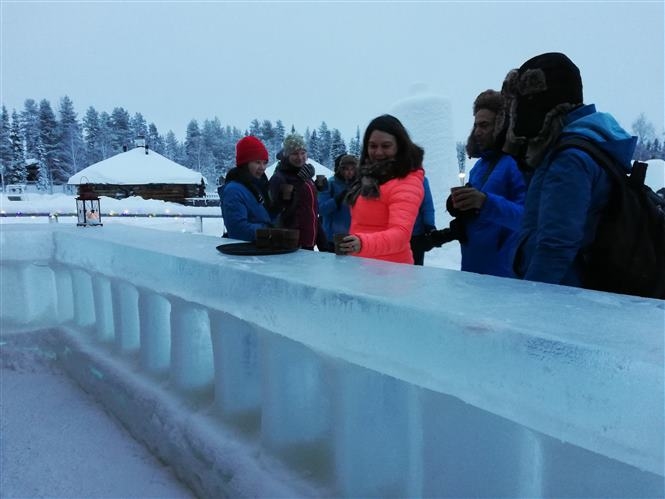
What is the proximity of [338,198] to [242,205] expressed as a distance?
1900 millimetres

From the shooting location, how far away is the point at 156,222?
16.8 metres

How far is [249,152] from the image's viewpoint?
3928mm

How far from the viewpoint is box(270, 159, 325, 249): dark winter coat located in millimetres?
4695

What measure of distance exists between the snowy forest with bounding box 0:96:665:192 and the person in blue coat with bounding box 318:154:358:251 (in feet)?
135

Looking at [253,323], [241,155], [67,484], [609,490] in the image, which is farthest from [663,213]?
[241,155]

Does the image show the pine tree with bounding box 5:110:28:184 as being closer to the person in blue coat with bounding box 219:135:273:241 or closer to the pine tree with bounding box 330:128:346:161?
the pine tree with bounding box 330:128:346:161

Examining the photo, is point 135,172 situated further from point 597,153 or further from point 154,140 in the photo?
point 154,140

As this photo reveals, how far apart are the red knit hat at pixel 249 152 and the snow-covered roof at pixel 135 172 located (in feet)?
97.5

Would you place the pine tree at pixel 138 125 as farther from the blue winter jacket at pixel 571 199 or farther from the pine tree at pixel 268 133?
the blue winter jacket at pixel 571 199

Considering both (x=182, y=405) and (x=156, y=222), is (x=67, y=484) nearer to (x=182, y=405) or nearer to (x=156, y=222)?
(x=182, y=405)

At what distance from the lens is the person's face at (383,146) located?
104 inches

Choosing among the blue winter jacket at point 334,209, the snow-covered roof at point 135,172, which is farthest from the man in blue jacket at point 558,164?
the snow-covered roof at point 135,172

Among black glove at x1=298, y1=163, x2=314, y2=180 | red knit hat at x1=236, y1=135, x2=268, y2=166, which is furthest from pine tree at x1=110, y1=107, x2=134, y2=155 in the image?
red knit hat at x1=236, y1=135, x2=268, y2=166

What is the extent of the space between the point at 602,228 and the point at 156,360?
177 centimetres
